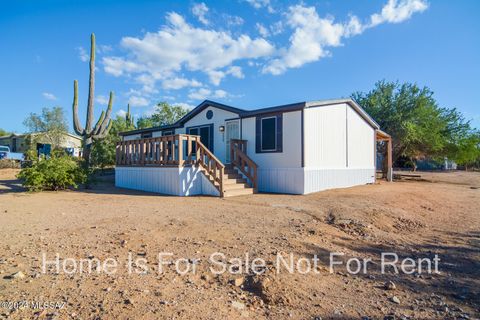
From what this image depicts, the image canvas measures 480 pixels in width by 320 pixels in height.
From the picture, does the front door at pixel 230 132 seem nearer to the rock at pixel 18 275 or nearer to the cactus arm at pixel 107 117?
the cactus arm at pixel 107 117

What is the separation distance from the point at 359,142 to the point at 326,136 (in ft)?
11.7

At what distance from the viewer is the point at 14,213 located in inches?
243

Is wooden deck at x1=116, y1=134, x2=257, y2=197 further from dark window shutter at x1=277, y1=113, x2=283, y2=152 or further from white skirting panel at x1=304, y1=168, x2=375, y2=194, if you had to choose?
white skirting panel at x1=304, y1=168, x2=375, y2=194

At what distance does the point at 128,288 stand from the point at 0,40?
17.4 metres

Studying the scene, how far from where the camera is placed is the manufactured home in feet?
33.6

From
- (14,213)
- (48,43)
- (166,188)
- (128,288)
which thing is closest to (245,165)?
(166,188)

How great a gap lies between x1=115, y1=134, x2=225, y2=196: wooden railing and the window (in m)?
2.33

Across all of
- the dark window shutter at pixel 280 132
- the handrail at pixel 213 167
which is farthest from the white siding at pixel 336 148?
the handrail at pixel 213 167

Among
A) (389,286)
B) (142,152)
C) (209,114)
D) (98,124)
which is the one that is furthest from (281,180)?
(98,124)

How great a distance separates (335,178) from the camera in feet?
41.4

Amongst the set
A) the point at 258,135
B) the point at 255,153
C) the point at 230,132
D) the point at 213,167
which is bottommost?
the point at 213,167

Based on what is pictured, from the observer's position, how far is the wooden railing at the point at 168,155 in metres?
9.87

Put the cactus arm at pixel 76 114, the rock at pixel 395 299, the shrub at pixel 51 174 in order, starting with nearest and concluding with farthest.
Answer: the rock at pixel 395 299 → the shrub at pixel 51 174 → the cactus arm at pixel 76 114

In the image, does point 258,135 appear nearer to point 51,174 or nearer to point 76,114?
point 51,174
